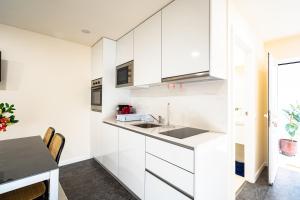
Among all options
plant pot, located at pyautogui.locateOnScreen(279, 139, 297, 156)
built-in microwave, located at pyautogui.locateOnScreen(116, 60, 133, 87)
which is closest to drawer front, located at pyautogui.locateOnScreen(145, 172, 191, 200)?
built-in microwave, located at pyautogui.locateOnScreen(116, 60, 133, 87)

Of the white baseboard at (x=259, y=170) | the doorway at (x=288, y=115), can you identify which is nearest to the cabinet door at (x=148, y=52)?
the white baseboard at (x=259, y=170)

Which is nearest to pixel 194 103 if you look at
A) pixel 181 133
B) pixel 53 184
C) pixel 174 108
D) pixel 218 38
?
pixel 174 108

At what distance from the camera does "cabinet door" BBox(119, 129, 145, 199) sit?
163cm

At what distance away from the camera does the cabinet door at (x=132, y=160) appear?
1.63m

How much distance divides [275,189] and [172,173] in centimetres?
182

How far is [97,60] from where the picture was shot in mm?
2836

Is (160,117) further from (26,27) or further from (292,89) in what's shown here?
(292,89)

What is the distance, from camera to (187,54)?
1510 mm

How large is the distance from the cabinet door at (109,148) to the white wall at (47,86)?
683 millimetres

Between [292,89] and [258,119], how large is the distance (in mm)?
1986

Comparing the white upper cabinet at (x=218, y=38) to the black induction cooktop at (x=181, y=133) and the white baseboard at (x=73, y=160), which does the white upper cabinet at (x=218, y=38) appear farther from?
the white baseboard at (x=73, y=160)

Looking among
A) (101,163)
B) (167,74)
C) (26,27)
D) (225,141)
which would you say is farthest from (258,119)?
(26,27)

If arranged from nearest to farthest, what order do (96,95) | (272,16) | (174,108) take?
1. (272,16)
2. (174,108)
3. (96,95)

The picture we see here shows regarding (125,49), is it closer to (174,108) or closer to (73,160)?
(174,108)
